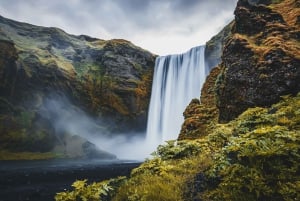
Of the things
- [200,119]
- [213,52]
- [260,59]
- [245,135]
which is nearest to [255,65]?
[260,59]

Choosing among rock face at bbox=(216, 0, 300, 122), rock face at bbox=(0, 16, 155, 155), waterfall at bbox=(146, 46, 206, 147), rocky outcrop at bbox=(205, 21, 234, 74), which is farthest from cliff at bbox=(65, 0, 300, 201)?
rock face at bbox=(0, 16, 155, 155)

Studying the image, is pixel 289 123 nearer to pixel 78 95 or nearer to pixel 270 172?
pixel 270 172

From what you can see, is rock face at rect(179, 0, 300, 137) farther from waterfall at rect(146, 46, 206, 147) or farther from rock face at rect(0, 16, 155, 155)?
rock face at rect(0, 16, 155, 155)

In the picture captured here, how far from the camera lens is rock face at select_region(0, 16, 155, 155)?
2854 inches

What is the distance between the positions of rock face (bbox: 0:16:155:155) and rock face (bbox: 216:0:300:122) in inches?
2402

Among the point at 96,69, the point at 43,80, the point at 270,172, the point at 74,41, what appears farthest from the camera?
the point at 74,41

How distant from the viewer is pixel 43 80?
273ft

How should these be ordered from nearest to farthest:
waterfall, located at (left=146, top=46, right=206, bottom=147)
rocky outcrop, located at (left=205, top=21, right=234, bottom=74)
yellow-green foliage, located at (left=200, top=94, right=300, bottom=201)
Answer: yellow-green foliage, located at (left=200, top=94, right=300, bottom=201), rocky outcrop, located at (left=205, top=21, right=234, bottom=74), waterfall, located at (left=146, top=46, right=206, bottom=147)

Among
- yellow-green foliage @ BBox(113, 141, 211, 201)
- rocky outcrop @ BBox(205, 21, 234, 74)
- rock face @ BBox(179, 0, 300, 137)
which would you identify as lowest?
yellow-green foliage @ BBox(113, 141, 211, 201)

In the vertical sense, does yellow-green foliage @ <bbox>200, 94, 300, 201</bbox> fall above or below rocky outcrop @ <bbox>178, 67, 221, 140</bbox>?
below

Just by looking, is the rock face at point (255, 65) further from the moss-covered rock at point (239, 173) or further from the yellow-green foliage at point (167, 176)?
the yellow-green foliage at point (167, 176)

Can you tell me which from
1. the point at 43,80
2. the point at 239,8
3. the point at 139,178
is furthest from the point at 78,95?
the point at 139,178

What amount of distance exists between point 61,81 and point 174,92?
33757mm

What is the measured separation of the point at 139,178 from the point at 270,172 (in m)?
3.88
